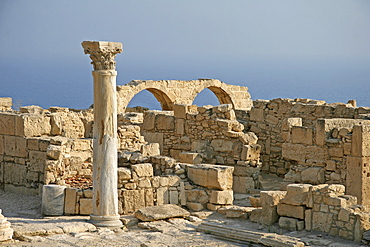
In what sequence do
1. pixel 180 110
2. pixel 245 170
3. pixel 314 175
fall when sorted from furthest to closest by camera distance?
pixel 180 110
pixel 245 170
pixel 314 175

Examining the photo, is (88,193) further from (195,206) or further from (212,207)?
(212,207)

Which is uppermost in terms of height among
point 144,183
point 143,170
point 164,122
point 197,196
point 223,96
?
point 223,96

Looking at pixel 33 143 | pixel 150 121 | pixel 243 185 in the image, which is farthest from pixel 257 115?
pixel 33 143

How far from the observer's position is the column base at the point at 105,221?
11961 millimetres

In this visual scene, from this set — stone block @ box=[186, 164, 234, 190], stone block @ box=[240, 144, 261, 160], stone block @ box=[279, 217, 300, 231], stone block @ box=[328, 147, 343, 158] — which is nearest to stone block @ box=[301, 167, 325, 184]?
stone block @ box=[328, 147, 343, 158]

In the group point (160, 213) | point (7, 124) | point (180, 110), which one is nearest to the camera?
point (160, 213)

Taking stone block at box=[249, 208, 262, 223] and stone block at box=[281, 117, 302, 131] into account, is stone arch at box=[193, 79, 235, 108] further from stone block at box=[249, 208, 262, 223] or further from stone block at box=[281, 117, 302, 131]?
stone block at box=[249, 208, 262, 223]

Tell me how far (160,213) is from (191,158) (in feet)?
10.9

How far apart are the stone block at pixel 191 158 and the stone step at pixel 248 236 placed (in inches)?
151

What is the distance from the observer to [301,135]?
14633mm

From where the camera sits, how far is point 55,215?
12.7 m

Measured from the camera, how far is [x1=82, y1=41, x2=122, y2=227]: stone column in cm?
1195

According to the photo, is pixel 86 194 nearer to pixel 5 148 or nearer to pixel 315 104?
pixel 5 148

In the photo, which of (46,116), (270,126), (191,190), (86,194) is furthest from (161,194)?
(270,126)
